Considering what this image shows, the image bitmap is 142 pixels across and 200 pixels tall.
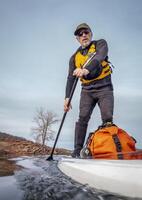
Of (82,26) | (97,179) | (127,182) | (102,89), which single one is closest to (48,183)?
(97,179)

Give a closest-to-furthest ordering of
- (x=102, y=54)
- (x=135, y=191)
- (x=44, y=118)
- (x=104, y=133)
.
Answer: (x=135, y=191) < (x=104, y=133) < (x=102, y=54) < (x=44, y=118)

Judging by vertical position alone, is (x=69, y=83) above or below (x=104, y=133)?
above

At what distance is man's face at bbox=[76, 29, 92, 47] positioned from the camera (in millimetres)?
5234

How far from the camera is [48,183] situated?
2613 mm

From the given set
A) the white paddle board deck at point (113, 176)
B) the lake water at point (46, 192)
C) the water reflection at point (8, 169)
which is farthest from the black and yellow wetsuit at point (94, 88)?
the lake water at point (46, 192)

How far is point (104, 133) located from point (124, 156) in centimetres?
64

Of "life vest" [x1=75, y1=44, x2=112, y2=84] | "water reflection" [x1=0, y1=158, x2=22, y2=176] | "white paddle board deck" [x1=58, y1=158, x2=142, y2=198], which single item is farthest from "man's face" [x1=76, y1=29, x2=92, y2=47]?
"white paddle board deck" [x1=58, y1=158, x2=142, y2=198]

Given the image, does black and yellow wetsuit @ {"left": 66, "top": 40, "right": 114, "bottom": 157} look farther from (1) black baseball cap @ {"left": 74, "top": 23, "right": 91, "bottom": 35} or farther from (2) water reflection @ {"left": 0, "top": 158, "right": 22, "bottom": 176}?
(2) water reflection @ {"left": 0, "top": 158, "right": 22, "bottom": 176}

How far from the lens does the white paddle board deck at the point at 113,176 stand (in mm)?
2195

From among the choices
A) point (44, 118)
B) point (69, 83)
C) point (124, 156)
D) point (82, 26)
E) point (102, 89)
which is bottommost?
point (124, 156)

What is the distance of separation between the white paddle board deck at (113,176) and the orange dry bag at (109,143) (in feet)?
2.22

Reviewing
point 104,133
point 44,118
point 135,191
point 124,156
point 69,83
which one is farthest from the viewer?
point 44,118

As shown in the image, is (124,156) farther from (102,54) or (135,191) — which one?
(102,54)

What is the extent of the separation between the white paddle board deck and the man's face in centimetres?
276
